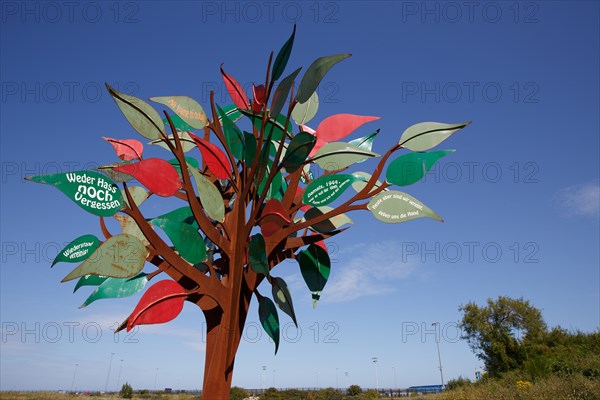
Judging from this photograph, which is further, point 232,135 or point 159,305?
point 232,135

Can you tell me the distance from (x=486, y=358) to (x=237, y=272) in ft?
103

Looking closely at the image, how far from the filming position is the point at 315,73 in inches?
268

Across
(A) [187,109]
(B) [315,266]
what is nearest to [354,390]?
(B) [315,266]

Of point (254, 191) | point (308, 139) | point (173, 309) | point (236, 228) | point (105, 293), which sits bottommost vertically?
point (173, 309)

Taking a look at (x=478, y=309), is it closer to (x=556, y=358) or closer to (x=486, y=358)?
(x=486, y=358)

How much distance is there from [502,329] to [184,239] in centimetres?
3307

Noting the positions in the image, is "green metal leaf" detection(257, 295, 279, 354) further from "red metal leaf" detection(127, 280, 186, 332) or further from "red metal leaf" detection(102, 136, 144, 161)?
"red metal leaf" detection(102, 136, 144, 161)

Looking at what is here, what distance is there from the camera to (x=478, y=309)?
34.7 m

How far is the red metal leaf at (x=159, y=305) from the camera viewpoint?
22.0 ft

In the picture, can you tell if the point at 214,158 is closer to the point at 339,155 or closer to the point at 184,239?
the point at 184,239

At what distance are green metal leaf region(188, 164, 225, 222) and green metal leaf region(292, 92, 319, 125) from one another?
2.97 m

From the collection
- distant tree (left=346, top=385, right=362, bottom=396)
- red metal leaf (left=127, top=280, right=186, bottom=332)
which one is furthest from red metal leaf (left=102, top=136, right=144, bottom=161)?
distant tree (left=346, top=385, right=362, bottom=396)

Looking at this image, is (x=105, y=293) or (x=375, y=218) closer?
(x=375, y=218)

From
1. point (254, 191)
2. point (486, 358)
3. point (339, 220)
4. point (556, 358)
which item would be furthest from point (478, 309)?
point (254, 191)
